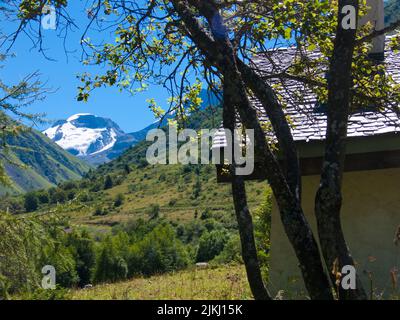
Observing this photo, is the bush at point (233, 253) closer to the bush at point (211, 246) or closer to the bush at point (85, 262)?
the bush at point (211, 246)

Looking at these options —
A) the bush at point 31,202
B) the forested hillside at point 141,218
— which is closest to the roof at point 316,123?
the forested hillside at point 141,218

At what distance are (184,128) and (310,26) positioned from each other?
2.64 m

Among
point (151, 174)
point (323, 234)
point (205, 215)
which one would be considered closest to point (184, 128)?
point (323, 234)

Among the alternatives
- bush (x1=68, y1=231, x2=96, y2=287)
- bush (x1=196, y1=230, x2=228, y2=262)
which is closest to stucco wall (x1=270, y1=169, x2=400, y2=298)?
bush (x1=196, y1=230, x2=228, y2=262)

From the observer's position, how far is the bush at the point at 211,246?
138ft

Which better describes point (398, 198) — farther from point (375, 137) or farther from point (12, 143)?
point (12, 143)

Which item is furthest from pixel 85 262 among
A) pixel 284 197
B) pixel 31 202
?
pixel 31 202

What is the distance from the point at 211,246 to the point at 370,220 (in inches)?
1442

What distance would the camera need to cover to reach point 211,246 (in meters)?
43.1

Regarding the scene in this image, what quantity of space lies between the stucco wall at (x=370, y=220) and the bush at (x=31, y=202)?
90522mm

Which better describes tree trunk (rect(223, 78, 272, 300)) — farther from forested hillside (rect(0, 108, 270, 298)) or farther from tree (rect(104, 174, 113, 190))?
tree (rect(104, 174, 113, 190))

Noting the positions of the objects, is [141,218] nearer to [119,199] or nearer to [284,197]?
[119,199]

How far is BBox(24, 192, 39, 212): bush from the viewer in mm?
93062

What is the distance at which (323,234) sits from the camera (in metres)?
4.23
